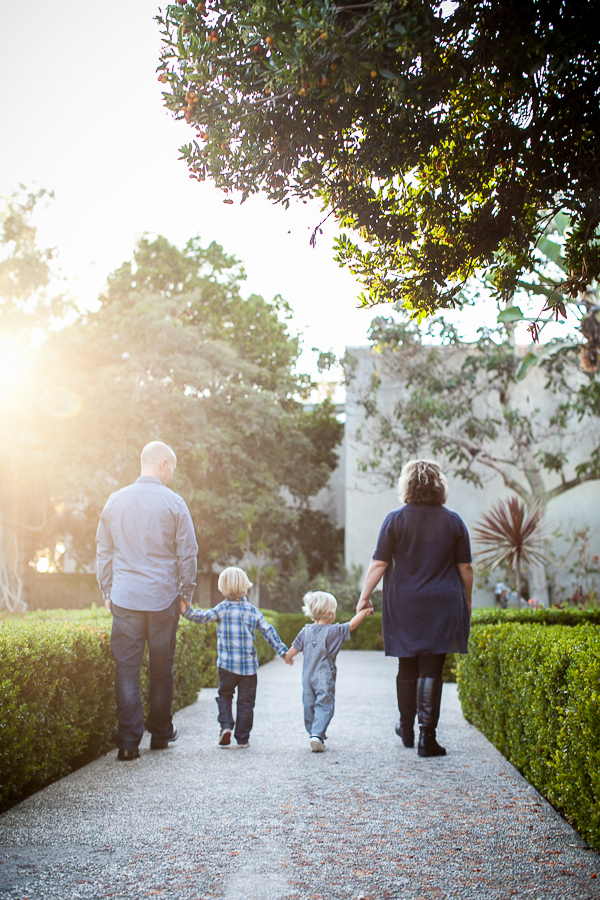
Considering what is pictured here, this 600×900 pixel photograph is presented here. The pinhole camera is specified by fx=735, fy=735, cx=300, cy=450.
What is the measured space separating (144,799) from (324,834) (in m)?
0.99

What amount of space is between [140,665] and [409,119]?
3479mm

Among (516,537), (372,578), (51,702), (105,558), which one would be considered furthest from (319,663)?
(516,537)

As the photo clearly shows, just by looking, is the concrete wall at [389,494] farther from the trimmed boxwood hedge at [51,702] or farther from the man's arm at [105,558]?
the trimmed boxwood hedge at [51,702]

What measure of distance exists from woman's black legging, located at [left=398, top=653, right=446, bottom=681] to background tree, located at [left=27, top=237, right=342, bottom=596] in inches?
531

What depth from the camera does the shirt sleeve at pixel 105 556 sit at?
4777 millimetres

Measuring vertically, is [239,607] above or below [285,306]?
below

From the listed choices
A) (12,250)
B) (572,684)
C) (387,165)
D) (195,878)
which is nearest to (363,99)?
(387,165)

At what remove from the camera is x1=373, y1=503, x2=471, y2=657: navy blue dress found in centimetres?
466

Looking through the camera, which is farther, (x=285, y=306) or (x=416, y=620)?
(x=285, y=306)

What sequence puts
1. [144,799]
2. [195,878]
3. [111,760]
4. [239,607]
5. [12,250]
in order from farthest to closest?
[12,250] → [239,607] → [111,760] → [144,799] → [195,878]

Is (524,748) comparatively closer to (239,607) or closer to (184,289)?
(239,607)

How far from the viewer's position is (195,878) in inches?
99.1

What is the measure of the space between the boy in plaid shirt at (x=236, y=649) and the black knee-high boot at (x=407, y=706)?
83 centimetres

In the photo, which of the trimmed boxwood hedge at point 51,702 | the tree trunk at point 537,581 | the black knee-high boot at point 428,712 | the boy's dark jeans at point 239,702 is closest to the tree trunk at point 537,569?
the tree trunk at point 537,581
